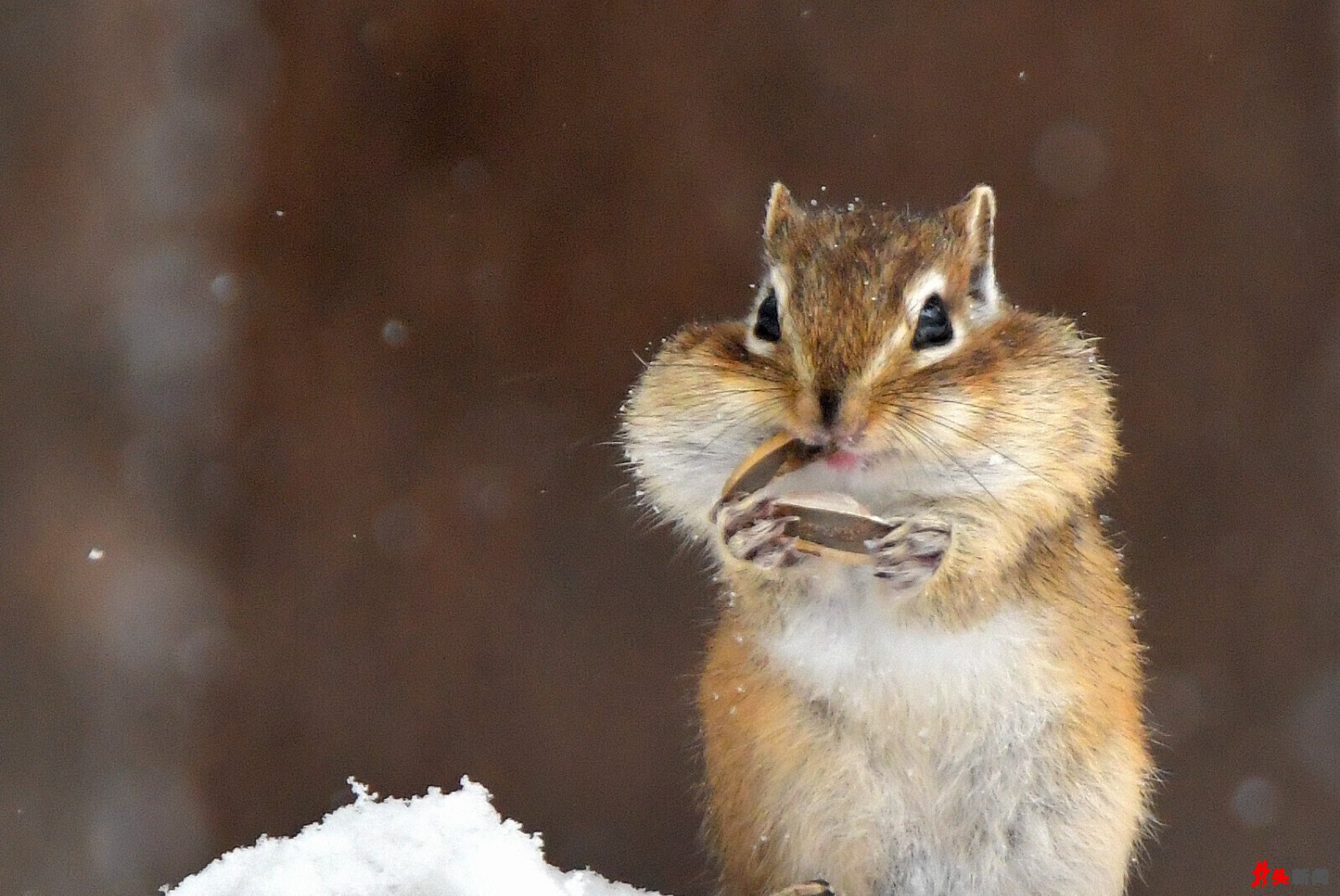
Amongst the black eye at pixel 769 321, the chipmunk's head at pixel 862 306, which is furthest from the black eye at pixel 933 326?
the black eye at pixel 769 321

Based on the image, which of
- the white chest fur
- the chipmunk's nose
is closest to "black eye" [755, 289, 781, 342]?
the chipmunk's nose

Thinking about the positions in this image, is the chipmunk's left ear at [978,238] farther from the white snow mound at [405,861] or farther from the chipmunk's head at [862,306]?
the white snow mound at [405,861]

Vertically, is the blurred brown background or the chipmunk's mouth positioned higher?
the blurred brown background

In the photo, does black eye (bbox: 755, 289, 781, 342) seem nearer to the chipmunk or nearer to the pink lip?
the chipmunk

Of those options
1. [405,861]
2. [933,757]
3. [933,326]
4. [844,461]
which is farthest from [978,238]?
[405,861]

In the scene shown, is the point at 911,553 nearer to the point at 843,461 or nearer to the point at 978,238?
the point at 843,461

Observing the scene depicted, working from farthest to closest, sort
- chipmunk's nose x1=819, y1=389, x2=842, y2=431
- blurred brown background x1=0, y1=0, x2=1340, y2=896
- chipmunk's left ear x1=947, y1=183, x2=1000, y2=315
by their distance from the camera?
blurred brown background x1=0, y1=0, x2=1340, y2=896
chipmunk's left ear x1=947, y1=183, x2=1000, y2=315
chipmunk's nose x1=819, y1=389, x2=842, y2=431
